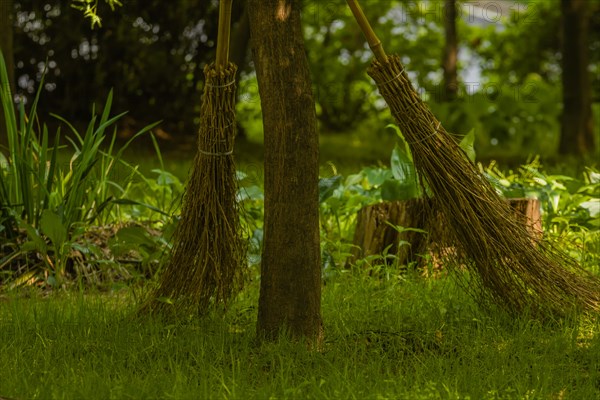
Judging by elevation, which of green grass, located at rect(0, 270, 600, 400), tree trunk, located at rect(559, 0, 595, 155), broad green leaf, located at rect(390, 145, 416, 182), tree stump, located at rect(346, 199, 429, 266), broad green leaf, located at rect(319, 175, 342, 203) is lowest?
green grass, located at rect(0, 270, 600, 400)

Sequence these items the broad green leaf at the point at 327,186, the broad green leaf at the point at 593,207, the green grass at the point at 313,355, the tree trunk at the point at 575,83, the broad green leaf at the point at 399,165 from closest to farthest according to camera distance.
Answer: the green grass at the point at 313,355, the broad green leaf at the point at 327,186, the broad green leaf at the point at 399,165, the broad green leaf at the point at 593,207, the tree trunk at the point at 575,83

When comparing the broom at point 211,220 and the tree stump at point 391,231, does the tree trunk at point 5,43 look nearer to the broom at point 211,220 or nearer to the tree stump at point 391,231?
the broom at point 211,220

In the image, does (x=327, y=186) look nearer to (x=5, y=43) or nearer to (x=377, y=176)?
(x=377, y=176)

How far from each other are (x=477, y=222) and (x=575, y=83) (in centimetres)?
471

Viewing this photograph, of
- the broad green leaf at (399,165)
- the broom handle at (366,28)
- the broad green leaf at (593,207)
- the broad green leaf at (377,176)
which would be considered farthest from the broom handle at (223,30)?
the broad green leaf at (593,207)

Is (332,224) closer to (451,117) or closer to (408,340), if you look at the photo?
(408,340)

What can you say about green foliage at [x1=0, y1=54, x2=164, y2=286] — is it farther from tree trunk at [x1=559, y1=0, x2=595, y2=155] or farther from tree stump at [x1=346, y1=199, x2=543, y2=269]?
tree trunk at [x1=559, y1=0, x2=595, y2=155]

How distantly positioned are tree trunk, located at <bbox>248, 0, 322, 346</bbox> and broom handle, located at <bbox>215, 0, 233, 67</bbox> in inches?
7.1

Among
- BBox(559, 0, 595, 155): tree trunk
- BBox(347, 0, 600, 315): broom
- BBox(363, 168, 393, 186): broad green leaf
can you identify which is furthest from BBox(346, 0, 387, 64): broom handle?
BBox(559, 0, 595, 155): tree trunk

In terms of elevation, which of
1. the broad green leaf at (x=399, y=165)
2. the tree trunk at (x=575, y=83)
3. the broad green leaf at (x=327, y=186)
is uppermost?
the tree trunk at (x=575, y=83)

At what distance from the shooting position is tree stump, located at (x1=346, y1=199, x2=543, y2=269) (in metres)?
3.99

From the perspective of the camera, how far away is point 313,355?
9.22ft

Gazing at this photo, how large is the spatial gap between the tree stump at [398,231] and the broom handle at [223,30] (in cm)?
119

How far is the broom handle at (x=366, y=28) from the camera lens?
2.95 meters
